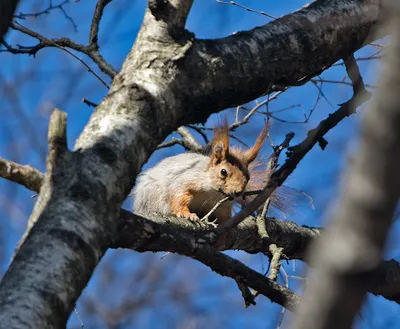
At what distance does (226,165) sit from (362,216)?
3.88 metres

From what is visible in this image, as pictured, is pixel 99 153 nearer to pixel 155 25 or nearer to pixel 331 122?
pixel 155 25

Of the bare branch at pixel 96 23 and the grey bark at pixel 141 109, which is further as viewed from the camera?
the bare branch at pixel 96 23

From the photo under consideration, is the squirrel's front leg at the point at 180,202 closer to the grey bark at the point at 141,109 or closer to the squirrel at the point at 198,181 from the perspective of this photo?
the squirrel at the point at 198,181

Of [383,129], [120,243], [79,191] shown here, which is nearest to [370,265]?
[383,129]

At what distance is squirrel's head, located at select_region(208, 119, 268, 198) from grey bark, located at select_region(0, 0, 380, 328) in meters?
1.98

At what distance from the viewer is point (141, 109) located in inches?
69.9

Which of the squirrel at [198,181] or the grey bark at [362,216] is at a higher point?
the squirrel at [198,181]

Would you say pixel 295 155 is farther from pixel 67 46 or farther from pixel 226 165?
pixel 226 165

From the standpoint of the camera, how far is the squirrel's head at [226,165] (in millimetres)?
4328

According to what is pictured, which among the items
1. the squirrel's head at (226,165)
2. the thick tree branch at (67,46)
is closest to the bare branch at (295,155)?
the thick tree branch at (67,46)

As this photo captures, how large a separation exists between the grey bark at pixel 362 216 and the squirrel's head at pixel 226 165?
3.67 meters

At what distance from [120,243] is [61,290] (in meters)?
0.53

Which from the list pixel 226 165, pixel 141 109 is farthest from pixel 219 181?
pixel 141 109

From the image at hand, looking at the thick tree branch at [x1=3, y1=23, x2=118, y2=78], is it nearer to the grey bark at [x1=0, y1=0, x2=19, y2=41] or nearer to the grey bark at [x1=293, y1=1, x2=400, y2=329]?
the grey bark at [x1=0, y1=0, x2=19, y2=41]
